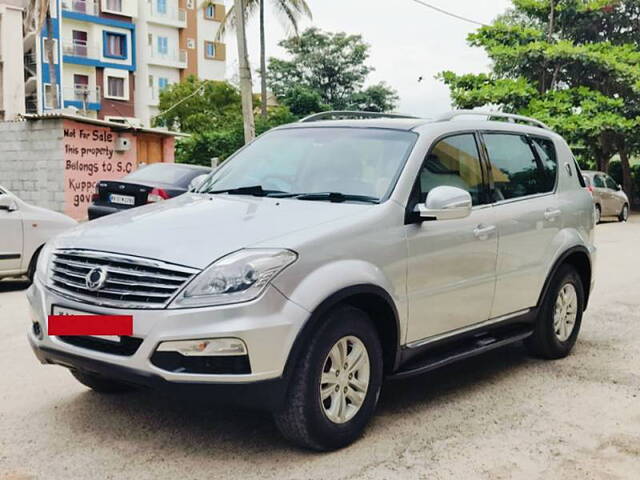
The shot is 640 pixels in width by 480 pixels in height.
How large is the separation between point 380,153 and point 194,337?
184 centimetres

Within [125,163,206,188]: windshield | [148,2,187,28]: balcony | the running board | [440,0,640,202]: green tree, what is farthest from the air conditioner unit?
[148,2,187,28]: balcony

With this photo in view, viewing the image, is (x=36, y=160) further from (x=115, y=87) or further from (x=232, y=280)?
(x=115, y=87)

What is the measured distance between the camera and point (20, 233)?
373 inches

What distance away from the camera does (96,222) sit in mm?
4602

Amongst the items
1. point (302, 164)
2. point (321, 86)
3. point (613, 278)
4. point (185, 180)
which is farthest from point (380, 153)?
point (321, 86)

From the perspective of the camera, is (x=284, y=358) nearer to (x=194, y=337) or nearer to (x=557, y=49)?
(x=194, y=337)

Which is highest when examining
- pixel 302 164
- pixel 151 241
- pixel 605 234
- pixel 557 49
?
pixel 557 49

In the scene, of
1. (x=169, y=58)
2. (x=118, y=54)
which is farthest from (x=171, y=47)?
(x=118, y=54)

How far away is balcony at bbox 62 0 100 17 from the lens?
52.8 m

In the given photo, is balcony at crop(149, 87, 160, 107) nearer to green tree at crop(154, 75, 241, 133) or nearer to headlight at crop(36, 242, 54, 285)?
green tree at crop(154, 75, 241, 133)

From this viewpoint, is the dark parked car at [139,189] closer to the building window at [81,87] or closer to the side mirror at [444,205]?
the side mirror at [444,205]

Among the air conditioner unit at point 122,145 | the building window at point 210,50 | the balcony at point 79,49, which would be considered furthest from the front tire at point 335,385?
the building window at point 210,50

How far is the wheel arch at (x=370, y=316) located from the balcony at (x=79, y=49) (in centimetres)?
5172

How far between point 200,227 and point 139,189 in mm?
9097
